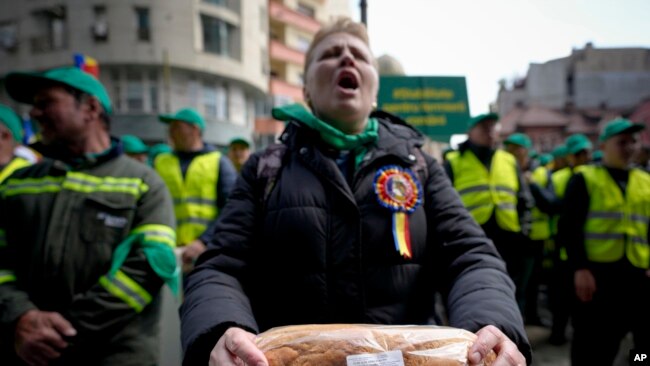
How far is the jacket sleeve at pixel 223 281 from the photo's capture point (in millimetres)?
1165

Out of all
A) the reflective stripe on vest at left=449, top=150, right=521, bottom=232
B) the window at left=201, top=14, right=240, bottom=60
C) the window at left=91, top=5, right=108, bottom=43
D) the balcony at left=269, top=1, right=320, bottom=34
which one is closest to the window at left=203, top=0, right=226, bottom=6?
the window at left=201, top=14, right=240, bottom=60

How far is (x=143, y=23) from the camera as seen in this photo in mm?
21906

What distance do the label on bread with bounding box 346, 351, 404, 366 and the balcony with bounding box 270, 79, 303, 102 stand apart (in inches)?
1144

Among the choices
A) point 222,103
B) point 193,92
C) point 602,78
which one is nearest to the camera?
point 602,78

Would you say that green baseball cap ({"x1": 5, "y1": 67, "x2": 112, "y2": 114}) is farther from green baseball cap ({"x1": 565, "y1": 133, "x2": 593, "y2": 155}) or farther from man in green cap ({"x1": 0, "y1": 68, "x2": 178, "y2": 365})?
green baseball cap ({"x1": 565, "y1": 133, "x2": 593, "y2": 155})

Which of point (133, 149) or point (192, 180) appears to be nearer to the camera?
point (192, 180)

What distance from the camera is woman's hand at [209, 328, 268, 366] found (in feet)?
3.16

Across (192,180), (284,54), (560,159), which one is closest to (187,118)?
(192,180)

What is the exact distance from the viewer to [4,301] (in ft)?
6.08

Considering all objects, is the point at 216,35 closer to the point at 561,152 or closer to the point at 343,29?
the point at 561,152

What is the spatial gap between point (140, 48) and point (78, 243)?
22.5m

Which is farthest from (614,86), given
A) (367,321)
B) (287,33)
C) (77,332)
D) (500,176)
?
(287,33)

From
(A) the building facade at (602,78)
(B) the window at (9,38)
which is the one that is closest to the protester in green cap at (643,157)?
(A) the building facade at (602,78)

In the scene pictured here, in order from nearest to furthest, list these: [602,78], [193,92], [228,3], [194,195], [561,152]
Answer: [602,78], [194,195], [561,152], [193,92], [228,3]
